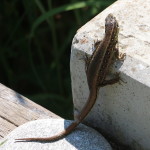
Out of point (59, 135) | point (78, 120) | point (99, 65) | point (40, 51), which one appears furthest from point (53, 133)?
point (40, 51)

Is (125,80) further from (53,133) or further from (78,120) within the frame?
(53,133)

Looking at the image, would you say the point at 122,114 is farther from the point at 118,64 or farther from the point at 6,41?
the point at 6,41

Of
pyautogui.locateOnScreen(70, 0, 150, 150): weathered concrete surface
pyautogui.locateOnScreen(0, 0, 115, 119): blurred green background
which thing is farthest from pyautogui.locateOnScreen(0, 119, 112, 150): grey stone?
pyautogui.locateOnScreen(0, 0, 115, 119): blurred green background

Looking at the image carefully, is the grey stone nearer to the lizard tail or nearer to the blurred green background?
the lizard tail

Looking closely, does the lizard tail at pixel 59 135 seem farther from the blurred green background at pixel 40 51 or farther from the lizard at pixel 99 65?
the blurred green background at pixel 40 51

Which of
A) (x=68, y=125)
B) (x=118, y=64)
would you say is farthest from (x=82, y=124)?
(x=118, y=64)


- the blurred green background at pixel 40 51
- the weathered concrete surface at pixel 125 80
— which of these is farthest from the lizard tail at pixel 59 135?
the blurred green background at pixel 40 51
